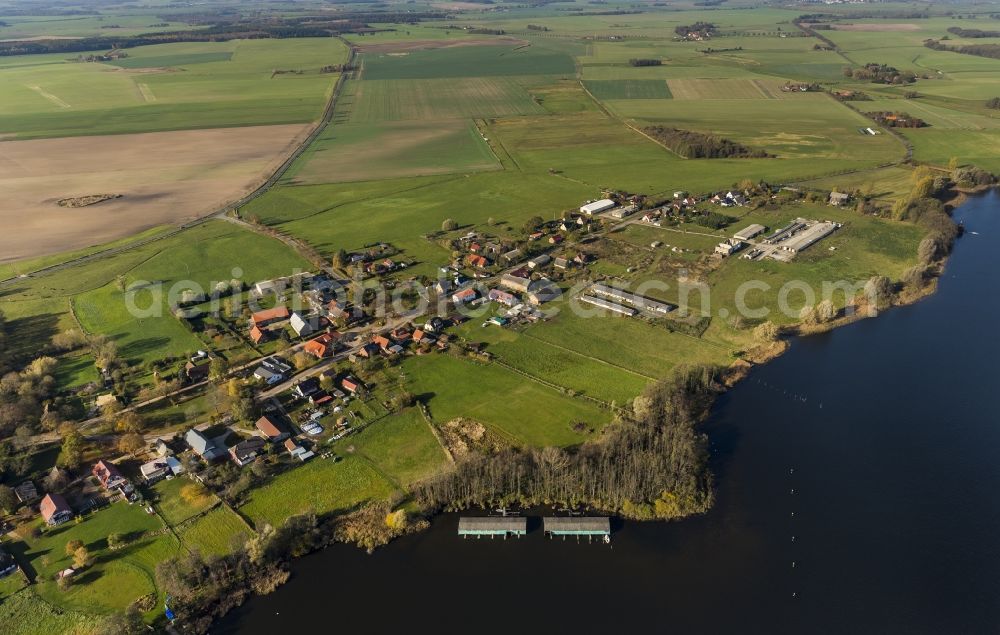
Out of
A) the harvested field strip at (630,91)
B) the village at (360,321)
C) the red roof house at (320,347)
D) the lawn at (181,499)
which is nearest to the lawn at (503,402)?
the village at (360,321)

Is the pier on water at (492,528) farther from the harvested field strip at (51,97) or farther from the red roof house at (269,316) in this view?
the harvested field strip at (51,97)

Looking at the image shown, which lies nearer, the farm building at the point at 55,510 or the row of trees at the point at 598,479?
the farm building at the point at 55,510

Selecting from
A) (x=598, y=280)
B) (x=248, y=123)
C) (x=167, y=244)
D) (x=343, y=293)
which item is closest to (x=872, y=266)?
(x=598, y=280)

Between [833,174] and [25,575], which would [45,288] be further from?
[833,174]

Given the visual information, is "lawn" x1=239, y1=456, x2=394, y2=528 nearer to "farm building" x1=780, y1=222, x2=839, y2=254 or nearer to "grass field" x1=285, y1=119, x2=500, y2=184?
"farm building" x1=780, y1=222, x2=839, y2=254

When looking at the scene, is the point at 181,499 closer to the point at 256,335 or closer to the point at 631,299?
the point at 256,335
